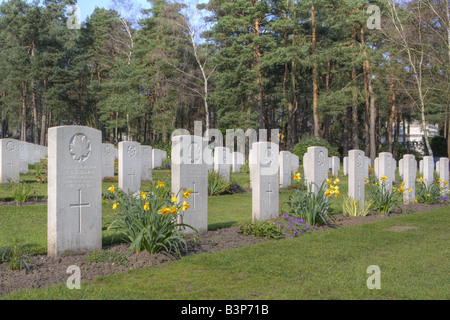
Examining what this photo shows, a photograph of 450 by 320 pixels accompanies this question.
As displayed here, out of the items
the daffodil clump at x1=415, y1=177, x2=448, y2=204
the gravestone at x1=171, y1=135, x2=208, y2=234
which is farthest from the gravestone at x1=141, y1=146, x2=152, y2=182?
the daffodil clump at x1=415, y1=177, x2=448, y2=204

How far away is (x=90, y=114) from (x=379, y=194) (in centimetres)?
3540

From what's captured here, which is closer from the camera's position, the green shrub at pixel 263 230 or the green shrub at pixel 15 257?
the green shrub at pixel 15 257

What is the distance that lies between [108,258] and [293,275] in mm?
2226

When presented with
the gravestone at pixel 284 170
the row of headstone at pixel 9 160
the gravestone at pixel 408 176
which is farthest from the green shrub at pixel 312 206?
the row of headstone at pixel 9 160

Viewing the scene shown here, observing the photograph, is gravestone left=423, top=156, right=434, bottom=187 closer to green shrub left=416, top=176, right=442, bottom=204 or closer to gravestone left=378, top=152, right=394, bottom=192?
green shrub left=416, top=176, right=442, bottom=204

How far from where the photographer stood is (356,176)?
33.0 feet

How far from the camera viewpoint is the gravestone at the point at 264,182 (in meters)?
7.98

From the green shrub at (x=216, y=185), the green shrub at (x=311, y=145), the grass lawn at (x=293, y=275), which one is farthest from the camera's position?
the green shrub at (x=311, y=145)

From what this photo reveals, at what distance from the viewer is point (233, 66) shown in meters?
29.1

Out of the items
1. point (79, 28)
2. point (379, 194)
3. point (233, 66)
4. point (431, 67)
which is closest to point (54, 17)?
point (79, 28)

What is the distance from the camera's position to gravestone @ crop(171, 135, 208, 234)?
22.9 feet

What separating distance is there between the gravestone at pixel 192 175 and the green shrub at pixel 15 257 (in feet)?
8.69

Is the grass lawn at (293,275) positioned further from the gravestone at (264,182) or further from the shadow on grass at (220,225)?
the shadow on grass at (220,225)

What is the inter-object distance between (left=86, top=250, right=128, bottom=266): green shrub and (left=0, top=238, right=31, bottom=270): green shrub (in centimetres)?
69
